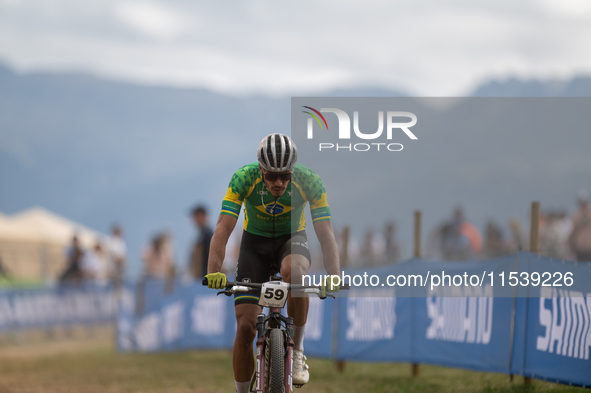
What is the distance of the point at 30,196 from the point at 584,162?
177m

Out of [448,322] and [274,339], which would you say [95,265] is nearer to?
[448,322]

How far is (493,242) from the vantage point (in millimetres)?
11789

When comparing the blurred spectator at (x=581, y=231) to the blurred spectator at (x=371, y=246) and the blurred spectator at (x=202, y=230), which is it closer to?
the blurred spectator at (x=371, y=246)

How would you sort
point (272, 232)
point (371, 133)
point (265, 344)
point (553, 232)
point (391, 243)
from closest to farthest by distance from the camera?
1. point (265, 344)
2. point (272, 232)
3. point (371, 133)
4. point (553, 232)
5. point (391, 243)

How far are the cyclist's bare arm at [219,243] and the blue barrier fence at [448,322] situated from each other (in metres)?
3.35

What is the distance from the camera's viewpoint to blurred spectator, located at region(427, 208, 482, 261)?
39.2 ft

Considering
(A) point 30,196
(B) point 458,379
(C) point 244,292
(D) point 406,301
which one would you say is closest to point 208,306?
(D) point 406,301

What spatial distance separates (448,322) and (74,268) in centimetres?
1275

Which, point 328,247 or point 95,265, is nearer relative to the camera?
point 328,247

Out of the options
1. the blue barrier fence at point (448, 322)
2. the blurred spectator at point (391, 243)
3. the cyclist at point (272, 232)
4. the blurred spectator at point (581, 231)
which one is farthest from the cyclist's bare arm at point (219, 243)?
the blurred spectator at point (391, 243)

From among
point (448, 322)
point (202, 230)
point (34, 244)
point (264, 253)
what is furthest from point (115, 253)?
point (264, 253)

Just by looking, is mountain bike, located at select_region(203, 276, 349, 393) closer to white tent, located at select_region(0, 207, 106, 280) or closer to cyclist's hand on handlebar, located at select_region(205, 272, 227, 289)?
cyclist's hand on handlebar, located at select_region(205, 272, 227, 289)

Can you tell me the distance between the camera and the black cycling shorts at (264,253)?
17.9 feet

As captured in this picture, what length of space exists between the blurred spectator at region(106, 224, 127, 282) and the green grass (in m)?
3.37
